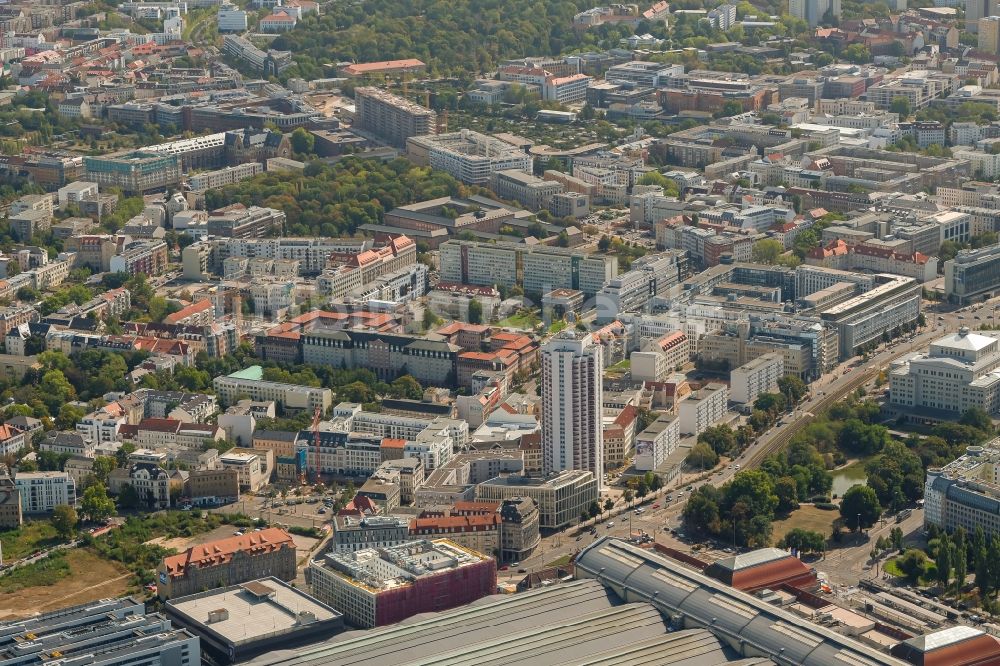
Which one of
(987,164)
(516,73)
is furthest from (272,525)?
(516,73)

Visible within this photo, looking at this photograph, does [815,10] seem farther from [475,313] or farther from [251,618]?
[251,618]

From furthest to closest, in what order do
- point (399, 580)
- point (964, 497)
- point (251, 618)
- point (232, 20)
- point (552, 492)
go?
point (232, 20)
point (552, 492)
point (964, 497)
point (399, 580)
point (251, 618)

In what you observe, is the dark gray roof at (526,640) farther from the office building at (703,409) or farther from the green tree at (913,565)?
the office building at (703,409)

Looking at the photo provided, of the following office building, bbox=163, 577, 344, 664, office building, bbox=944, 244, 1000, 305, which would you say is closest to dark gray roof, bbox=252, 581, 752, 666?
office building, bbox=163, 577, 344, 664

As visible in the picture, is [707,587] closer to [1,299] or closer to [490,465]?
[490,465]

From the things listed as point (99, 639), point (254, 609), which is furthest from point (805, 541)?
point (99, 639)

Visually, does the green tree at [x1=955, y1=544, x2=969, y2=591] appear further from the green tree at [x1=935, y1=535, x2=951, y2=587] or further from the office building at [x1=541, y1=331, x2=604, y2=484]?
the office building at [x1=541, y1=331, x2=604, y2=484]
